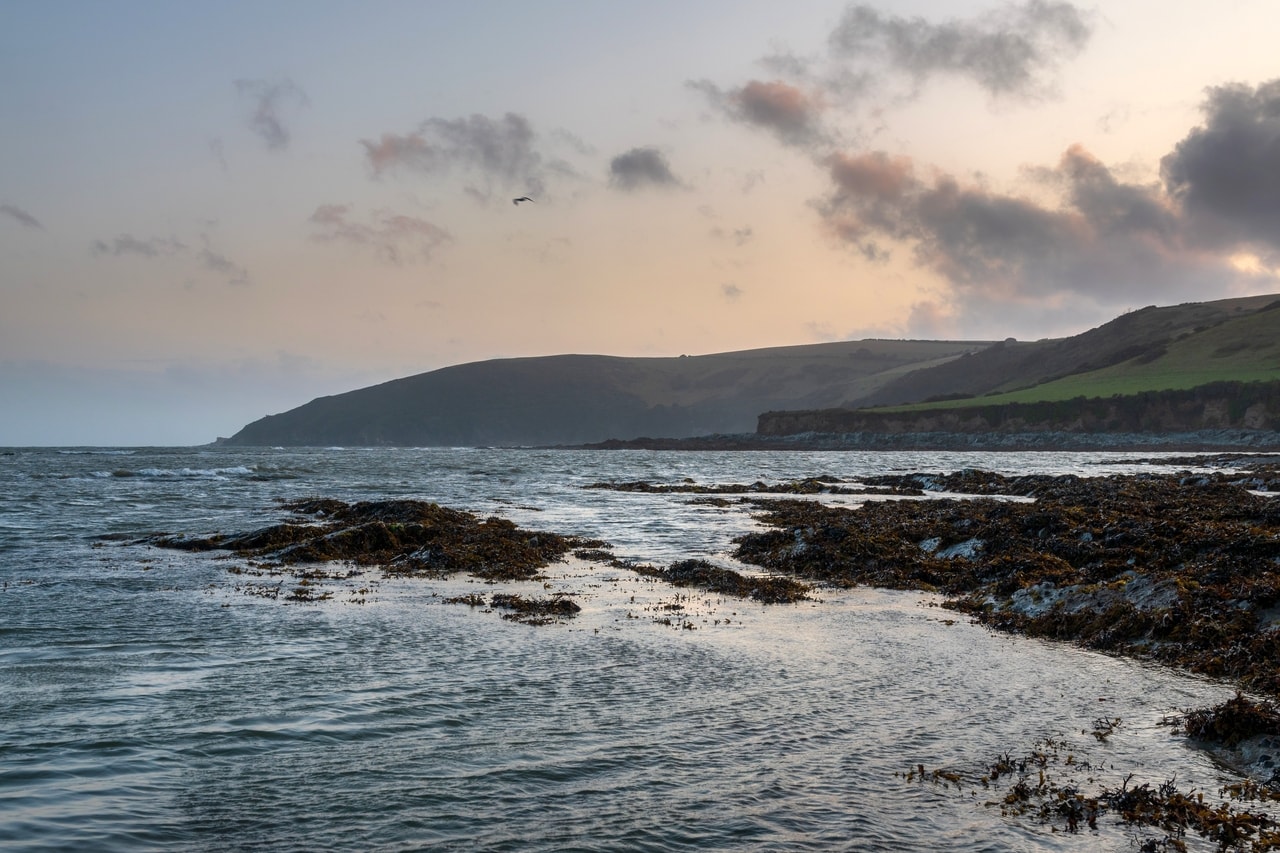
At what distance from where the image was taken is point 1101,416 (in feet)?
404

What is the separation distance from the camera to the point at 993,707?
9.25 m

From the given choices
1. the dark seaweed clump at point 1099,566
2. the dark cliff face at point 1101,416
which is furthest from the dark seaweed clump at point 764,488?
the dark cliff face at point 1101,416

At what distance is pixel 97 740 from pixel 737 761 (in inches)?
238

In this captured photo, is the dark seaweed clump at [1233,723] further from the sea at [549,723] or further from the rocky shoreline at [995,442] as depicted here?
the rocky shoreline at [995,442]

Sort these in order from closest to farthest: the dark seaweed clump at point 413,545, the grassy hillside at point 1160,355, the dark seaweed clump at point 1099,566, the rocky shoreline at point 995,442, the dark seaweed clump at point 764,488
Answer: the dark seaweed clump at point 1099,566
the dark seaweed clump at point 413,545
the dark seaweed clump at point 764,488
the rocky shoreline at point 995,442
the grassy hillside at point 1160,355

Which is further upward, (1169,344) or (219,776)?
(1169,344)

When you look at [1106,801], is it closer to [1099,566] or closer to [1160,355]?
[1099,566]

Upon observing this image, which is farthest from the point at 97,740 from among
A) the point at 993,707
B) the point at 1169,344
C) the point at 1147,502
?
the point at 1169,344

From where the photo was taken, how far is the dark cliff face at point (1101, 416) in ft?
350

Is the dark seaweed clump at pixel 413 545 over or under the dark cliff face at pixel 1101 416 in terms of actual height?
under

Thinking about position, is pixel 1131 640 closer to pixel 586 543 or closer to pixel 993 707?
pixel 993 707

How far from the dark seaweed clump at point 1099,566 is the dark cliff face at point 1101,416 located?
93716 mm

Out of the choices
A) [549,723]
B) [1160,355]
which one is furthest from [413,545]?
[1160,355]

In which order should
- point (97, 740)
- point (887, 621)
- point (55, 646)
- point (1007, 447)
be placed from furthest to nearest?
point (1007, 447) < point (887, 621) < point (55, 646) < point (97, 740)
